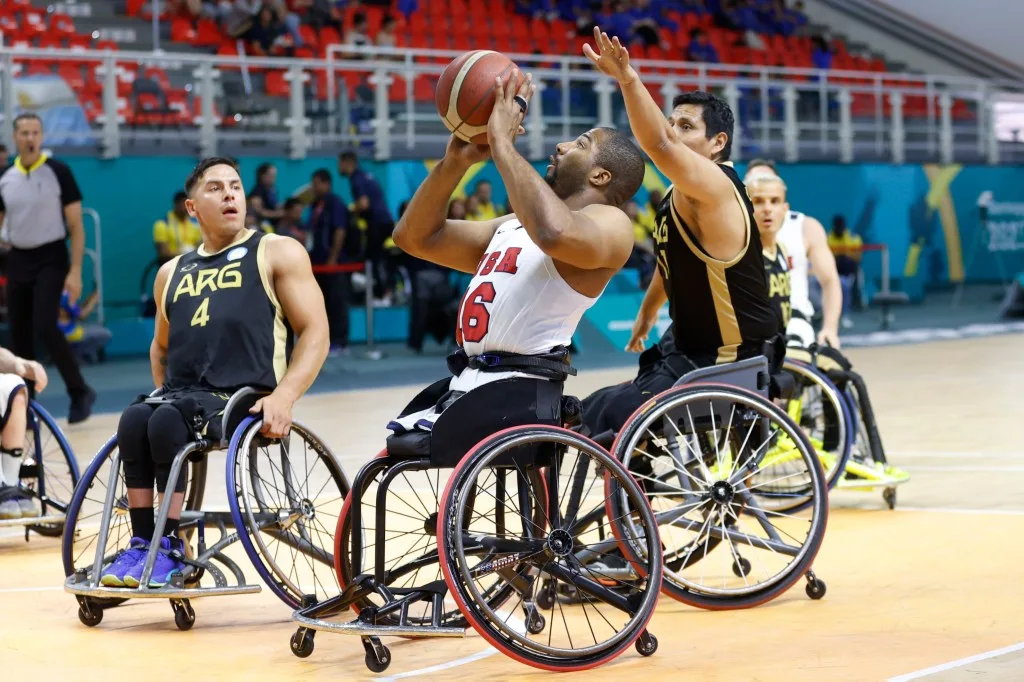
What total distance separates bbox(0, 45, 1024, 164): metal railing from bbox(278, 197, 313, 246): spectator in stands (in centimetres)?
98

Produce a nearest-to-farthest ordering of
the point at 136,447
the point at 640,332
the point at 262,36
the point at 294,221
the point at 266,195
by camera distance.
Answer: the point at 136,447, the point at 640,332, the point at 266,195, the point at 294,221, the point at 262,36

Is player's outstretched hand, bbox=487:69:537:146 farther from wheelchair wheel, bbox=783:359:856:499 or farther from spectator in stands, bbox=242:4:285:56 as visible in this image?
spectator in stands, bbox=242:4:285:56

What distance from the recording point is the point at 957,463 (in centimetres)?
877

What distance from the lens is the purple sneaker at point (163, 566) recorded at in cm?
513

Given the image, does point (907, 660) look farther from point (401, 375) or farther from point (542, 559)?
point (401, 375)

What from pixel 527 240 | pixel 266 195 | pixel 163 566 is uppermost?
pixel 266 195

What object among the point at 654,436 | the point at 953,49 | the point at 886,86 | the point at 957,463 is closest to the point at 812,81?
the point at 886,86

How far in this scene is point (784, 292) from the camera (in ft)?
24.3

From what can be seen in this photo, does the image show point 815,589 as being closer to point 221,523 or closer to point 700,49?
point 221,523

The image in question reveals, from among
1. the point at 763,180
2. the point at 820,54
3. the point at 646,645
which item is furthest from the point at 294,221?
the point at 820,54

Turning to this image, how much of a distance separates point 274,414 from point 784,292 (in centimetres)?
301

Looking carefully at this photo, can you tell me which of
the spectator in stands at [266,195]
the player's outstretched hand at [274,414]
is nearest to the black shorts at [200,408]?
the player's outstretched hand at [274,414]

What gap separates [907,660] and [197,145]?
12.2 m

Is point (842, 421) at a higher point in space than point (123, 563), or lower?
higher
